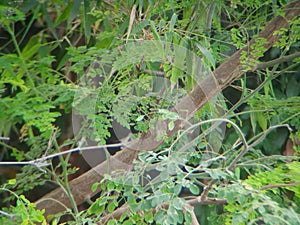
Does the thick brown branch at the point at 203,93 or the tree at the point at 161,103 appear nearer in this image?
the tree at the point at 161,103

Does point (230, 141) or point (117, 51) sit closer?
point (117, 51)

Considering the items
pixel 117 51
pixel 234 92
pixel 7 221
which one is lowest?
pixel 7 221

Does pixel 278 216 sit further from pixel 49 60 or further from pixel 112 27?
pixel 112 27

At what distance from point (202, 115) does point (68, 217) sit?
57 centimetres

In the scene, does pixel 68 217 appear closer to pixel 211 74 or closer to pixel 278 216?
pixel 211 74

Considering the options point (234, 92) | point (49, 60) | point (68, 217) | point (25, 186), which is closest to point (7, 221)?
point (25, 186)

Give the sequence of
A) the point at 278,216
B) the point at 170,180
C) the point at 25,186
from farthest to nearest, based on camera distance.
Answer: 1. the point at 25,186
2. the point at 170,180
3. the point at 278,216

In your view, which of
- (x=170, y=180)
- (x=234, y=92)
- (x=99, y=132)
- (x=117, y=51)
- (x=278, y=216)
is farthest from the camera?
(x=234, y=92)

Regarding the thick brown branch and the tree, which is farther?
the thick brown branch

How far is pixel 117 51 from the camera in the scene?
1.42 meters

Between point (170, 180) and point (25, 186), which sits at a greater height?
point (170, 180)

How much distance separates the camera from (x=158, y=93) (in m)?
1.40

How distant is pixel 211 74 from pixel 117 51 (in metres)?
0.24

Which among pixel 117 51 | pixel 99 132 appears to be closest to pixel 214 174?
pixel 99 132
